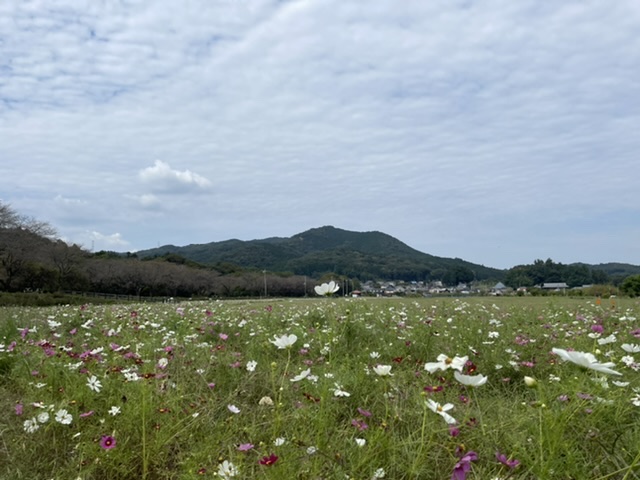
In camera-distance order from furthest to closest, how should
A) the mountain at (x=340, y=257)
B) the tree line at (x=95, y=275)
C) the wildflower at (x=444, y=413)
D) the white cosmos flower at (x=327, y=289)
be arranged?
the mountain at (x=340, y=257) < the tree line at (x=95, y=275) < the white cosmos flower at (x=327, y=289) < the wildflower at (x=444, y=413)

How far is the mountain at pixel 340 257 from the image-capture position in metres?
83.6

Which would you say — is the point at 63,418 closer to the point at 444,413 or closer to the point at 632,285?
the point at 444,413

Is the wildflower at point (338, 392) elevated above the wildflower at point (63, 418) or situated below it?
above

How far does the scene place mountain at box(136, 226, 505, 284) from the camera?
83.6 metres

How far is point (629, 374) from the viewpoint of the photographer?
2.56 meters

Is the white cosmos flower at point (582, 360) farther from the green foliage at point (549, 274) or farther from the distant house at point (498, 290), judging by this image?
the green foliage at point (549, 274)

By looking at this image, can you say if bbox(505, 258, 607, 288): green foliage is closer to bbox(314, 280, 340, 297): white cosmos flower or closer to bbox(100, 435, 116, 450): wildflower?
bbox(314, 280, 340, 297): white cosmos flower

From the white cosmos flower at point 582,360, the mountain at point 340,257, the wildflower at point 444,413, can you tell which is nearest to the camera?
the white cosmos flower at point 582,360

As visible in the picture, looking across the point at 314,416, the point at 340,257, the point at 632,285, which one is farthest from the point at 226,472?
the point at 340,257

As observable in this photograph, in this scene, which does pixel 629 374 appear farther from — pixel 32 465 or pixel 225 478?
pixel 32 465

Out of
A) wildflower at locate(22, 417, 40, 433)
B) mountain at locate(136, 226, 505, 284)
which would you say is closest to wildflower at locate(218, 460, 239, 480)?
wildflower at locate(22, 417, 40, 433)

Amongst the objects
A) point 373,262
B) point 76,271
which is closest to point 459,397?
point 76,271

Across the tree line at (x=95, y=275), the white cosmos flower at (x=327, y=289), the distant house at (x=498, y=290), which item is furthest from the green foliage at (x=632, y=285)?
the tree line at (x=95, y=275)

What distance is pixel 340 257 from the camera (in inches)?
3964
